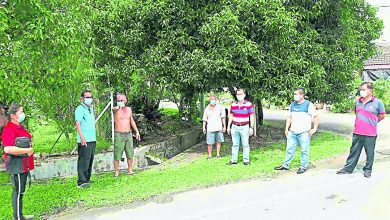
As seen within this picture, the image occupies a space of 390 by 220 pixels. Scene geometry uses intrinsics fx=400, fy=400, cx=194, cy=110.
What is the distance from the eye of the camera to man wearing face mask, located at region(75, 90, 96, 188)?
24.3 feet

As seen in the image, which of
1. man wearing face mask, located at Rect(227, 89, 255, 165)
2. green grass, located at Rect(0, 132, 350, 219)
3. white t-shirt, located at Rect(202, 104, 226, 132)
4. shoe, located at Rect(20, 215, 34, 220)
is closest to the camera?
shoe, located at Rect(20, 215, 34, 220)

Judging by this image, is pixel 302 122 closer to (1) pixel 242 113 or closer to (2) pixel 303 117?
(2) pixel 303 117

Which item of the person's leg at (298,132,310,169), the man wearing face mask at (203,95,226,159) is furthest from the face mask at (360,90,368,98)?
the man wearing face mask at (203,95,226,159)

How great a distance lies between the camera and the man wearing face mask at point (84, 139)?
742 cm

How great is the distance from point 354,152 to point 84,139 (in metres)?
5.12

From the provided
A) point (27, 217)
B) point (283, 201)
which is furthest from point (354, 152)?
point (27, 217)

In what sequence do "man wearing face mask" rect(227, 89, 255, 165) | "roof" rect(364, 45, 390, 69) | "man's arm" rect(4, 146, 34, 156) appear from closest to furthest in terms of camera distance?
"man's arm" rect(4, 146, 34, 156) → "man wearing face mask" rect(227, 89, 255, 165) → "roof" rect(364, 45, 390, 69)

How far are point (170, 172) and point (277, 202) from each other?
9.57 feet

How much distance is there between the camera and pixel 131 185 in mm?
7379

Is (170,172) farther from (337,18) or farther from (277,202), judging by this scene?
(337,18)

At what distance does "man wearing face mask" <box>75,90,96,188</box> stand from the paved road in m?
1.49

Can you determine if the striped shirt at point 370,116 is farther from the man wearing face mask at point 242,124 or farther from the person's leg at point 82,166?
the person's leg at point 82,166

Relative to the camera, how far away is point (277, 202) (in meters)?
6.22

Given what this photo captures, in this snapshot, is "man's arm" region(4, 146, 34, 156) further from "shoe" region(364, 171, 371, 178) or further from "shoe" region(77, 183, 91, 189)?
"shoe" region(364, 171, 371, 178)
